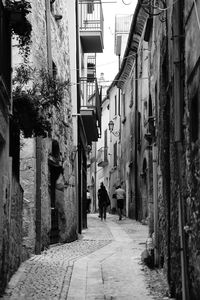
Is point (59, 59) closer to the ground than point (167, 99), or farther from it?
farther from it

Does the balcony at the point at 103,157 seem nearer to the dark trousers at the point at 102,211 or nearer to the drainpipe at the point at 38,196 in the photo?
the dark trousers at the point at 102,211

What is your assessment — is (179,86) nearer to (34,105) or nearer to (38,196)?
(34,105)

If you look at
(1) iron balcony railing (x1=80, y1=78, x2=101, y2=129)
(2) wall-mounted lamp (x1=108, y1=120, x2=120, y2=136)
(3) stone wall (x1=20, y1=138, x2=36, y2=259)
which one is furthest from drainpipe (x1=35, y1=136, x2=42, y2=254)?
(2) wall-mounted lamp (x1=108, y1=120, x2=120, y2=136)

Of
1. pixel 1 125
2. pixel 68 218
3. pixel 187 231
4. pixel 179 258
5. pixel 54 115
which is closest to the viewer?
pixel 187 231

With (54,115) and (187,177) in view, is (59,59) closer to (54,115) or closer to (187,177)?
(54,115)

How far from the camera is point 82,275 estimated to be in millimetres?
9547

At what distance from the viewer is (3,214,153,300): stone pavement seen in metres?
7.89

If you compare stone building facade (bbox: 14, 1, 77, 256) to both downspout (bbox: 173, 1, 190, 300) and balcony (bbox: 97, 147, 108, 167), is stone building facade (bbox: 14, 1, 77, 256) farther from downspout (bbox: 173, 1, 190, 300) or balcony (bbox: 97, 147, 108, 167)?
balcony (bbox: 97, 147, 108, 167)

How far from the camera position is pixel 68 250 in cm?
1299

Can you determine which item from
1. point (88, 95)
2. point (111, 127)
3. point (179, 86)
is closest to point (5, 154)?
point (179, 86)

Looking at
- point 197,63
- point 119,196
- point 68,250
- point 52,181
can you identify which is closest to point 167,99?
point 197,63

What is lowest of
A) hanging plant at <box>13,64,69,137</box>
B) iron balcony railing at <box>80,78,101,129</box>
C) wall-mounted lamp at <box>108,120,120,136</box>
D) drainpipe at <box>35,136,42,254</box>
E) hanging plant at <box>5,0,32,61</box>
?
drainpipe at <box>35,136,42,254</box>

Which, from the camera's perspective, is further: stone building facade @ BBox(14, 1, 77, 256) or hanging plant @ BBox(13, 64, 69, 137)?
stone building facade @ BBox(14, 1, 77, 256)

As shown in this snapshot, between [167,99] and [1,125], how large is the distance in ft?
8.37
